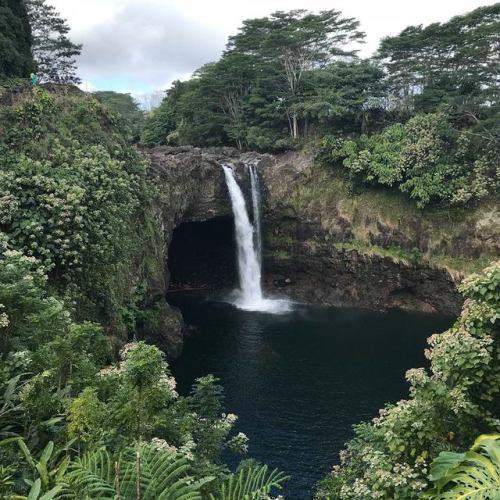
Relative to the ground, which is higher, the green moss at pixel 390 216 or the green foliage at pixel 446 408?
the green moss at pixel 390 216

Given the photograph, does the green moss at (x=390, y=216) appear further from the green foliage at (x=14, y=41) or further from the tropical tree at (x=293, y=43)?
the green foliage at (x=14, y=41)

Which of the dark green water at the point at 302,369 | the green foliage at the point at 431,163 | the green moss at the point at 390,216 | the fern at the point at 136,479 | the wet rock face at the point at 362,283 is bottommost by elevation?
the dark green water at the point at 302,369

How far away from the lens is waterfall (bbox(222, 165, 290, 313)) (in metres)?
32.8

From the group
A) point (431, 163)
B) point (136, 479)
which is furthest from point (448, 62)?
point (136, 479)

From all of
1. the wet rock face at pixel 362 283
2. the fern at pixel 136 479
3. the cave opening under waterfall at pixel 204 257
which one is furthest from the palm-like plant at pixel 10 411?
the wet rock face at pixel 362 283

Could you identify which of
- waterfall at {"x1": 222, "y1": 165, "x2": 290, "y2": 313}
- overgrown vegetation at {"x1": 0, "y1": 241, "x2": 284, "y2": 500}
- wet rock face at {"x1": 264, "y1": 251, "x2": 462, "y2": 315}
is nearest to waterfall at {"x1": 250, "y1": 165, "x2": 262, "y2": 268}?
waterfall at {"x1": 222, "y1": 165, "x2": 290, "y2": 313}

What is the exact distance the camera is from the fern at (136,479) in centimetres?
461

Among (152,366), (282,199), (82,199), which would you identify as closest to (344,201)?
(282,199)

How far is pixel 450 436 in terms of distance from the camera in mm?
7105

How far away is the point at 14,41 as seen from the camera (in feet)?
81.7

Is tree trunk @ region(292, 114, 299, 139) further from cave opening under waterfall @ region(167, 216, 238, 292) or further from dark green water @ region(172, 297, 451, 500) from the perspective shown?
dark green water @ region(172, 297, 451, 500)

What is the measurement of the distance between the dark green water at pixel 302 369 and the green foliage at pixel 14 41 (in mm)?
17134

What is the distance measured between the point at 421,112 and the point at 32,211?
27.6 metres

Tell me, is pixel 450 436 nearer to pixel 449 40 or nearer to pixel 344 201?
pixel 344 201
